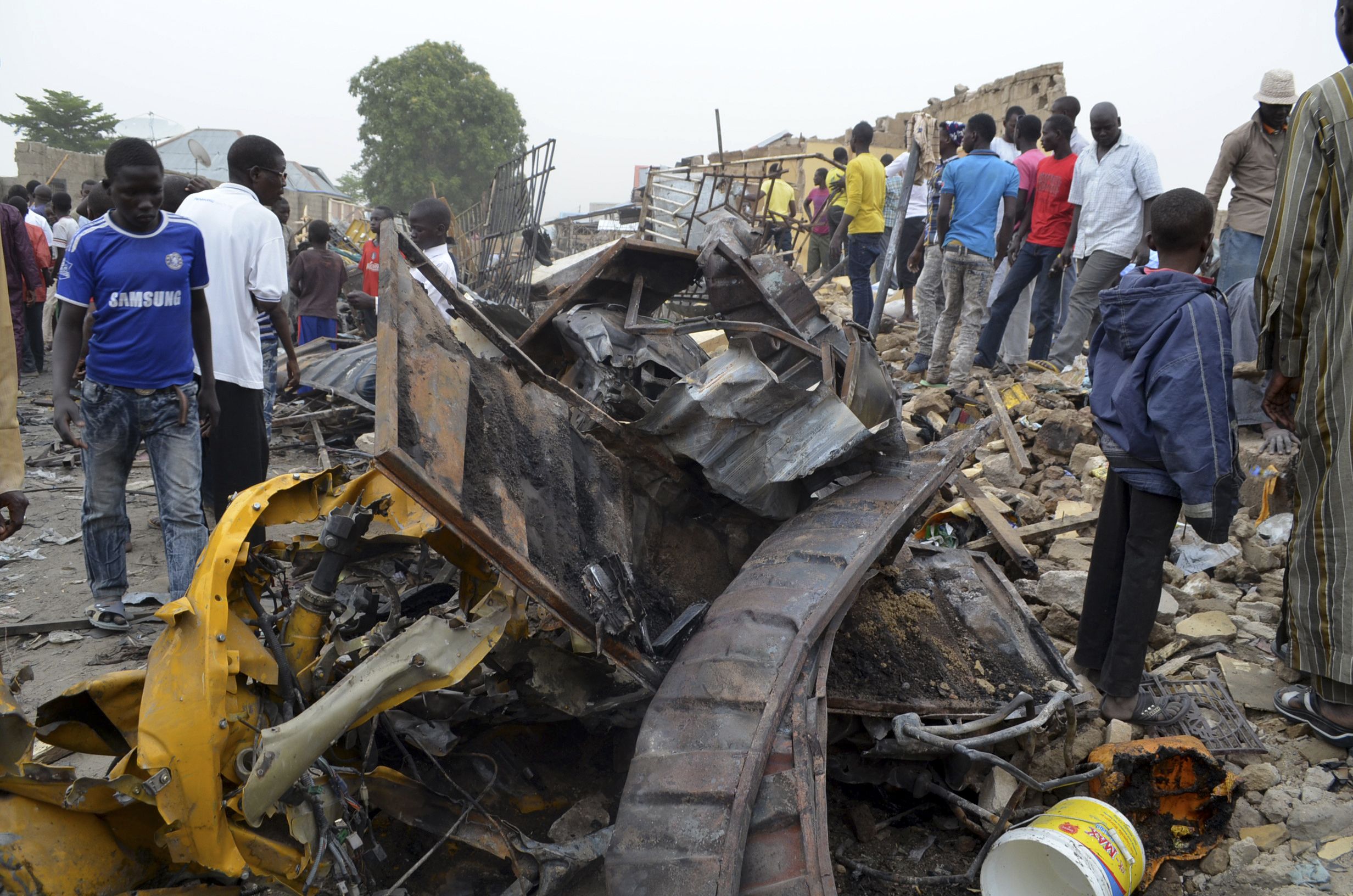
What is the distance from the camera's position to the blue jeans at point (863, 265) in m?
8.83

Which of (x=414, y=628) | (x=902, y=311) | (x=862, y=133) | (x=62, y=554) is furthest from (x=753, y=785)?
(x=902, y=311)

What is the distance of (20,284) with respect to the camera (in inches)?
320

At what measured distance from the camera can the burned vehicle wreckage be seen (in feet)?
6.08

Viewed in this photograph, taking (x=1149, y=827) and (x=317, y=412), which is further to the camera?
(x=317, y=412)

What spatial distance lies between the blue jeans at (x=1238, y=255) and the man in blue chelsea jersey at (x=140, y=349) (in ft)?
20.6

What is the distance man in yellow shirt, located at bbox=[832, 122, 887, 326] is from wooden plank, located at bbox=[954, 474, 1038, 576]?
388 centimetres

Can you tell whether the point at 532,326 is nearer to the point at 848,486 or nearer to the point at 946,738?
the point at 848,486

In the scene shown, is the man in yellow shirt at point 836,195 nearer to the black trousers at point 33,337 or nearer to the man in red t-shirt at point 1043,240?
the man in red t-shirt at point 1043,240

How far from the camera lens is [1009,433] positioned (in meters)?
6.19

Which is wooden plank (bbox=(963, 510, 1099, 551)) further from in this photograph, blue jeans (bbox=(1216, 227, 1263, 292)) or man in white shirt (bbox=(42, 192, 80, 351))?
man in white shirt (bbox=(42, 192, 80, 351))

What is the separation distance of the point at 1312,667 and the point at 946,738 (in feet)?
4.75

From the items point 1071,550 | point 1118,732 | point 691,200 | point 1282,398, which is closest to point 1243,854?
point 1118,732

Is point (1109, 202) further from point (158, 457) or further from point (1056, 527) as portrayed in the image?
point (158, 457)

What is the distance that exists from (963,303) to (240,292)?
18.8 feet
